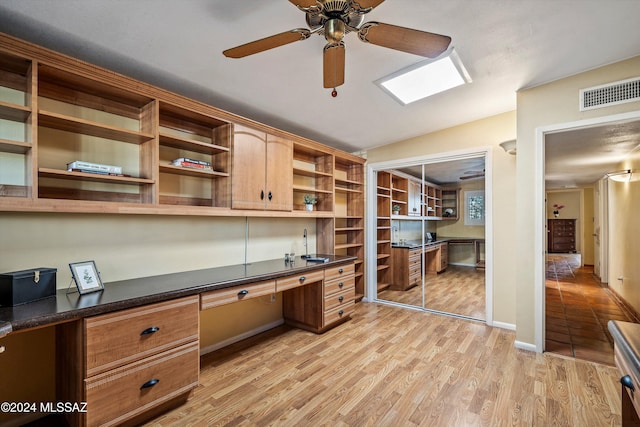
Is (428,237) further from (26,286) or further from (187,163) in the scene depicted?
(26,286)

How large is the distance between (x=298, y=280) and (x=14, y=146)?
2.25 metres

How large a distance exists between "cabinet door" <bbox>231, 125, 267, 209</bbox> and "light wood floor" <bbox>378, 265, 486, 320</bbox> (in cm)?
292

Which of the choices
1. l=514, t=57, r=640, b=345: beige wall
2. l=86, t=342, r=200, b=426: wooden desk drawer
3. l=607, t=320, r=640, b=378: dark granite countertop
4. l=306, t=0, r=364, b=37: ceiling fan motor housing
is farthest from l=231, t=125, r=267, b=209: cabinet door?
l=514, t=57, r=640, b=345: beige wall

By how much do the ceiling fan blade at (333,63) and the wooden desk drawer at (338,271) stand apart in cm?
206

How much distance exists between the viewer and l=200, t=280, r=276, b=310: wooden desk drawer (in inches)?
84.9

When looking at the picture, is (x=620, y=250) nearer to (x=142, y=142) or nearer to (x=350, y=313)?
(x=350, y=313)

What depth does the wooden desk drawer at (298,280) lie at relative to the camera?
2736 mm

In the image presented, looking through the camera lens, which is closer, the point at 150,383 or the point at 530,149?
the point at 150,383

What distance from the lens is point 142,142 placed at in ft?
7.49

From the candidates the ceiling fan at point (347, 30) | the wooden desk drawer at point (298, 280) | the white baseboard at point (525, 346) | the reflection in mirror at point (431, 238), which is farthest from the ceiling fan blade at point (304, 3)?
the white baseboard at point (525, 346)

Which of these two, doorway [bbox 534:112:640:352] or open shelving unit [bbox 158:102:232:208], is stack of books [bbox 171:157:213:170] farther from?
doorway [bbox 534:112:640:352]

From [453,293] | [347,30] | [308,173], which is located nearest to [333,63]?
[347,30]

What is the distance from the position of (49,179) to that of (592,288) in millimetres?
7873

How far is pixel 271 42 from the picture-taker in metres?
1.52
